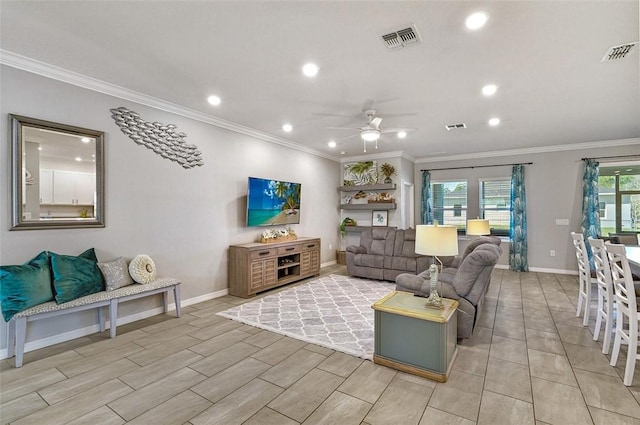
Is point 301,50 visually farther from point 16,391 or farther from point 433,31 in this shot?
point 16,391

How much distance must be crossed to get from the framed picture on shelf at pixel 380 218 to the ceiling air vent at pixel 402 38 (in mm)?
5118

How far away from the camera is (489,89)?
3523 mm

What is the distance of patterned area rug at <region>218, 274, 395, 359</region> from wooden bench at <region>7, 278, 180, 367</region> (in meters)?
0.89

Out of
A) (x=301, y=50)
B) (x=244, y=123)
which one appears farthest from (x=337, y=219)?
(x=301, y=50)

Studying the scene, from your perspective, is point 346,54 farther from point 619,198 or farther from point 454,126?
point 619,198

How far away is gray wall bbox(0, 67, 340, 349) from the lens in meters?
2.96

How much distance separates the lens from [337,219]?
7.98 meters

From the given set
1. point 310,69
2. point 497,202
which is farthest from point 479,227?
point 310,69

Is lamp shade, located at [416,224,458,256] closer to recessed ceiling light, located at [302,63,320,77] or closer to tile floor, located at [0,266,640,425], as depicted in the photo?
tile floor, located at [0,266,640,425]

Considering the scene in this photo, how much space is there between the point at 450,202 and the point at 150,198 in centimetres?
686

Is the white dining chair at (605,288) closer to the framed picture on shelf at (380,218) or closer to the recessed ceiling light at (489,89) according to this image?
the recessed ceiling light at (489,89)

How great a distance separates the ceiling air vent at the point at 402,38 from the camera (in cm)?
241

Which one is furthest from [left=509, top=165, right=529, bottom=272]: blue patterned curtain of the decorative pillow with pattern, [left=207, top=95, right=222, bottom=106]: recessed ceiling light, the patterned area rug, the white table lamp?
the decorative pillow with pattern

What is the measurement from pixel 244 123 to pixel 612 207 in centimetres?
765
